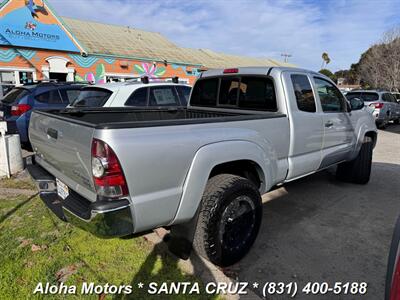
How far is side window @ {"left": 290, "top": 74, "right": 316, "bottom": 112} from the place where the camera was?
3.74 meters

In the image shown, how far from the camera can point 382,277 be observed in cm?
287

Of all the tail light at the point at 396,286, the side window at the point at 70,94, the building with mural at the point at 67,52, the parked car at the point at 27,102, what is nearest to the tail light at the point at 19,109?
the parked car at the point at 27,102

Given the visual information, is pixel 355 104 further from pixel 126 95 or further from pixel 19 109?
pixel 19 109

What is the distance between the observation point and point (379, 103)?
12695 millimetres

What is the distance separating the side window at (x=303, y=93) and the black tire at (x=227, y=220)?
4.63 ft

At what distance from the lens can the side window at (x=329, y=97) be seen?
423 centimetres

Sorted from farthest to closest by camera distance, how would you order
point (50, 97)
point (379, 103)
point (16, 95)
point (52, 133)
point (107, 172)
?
point (379, 103) → point (50, 97) → point (16, 95) → point (52, 133) → point (107, 172)

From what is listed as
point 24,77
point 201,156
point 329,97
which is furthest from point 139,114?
point 24,77

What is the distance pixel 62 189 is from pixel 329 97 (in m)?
3.78

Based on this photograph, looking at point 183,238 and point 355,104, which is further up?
point 355,104

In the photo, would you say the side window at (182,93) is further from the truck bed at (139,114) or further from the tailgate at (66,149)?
the tailgate at (66,149)

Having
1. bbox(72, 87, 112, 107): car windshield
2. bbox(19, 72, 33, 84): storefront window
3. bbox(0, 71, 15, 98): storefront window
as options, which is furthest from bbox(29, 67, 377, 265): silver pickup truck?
bbox(19, 72, 33, 84): storefront window

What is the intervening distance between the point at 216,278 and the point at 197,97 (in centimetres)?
280

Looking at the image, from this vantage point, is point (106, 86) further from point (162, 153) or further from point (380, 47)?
point (380, 47)
